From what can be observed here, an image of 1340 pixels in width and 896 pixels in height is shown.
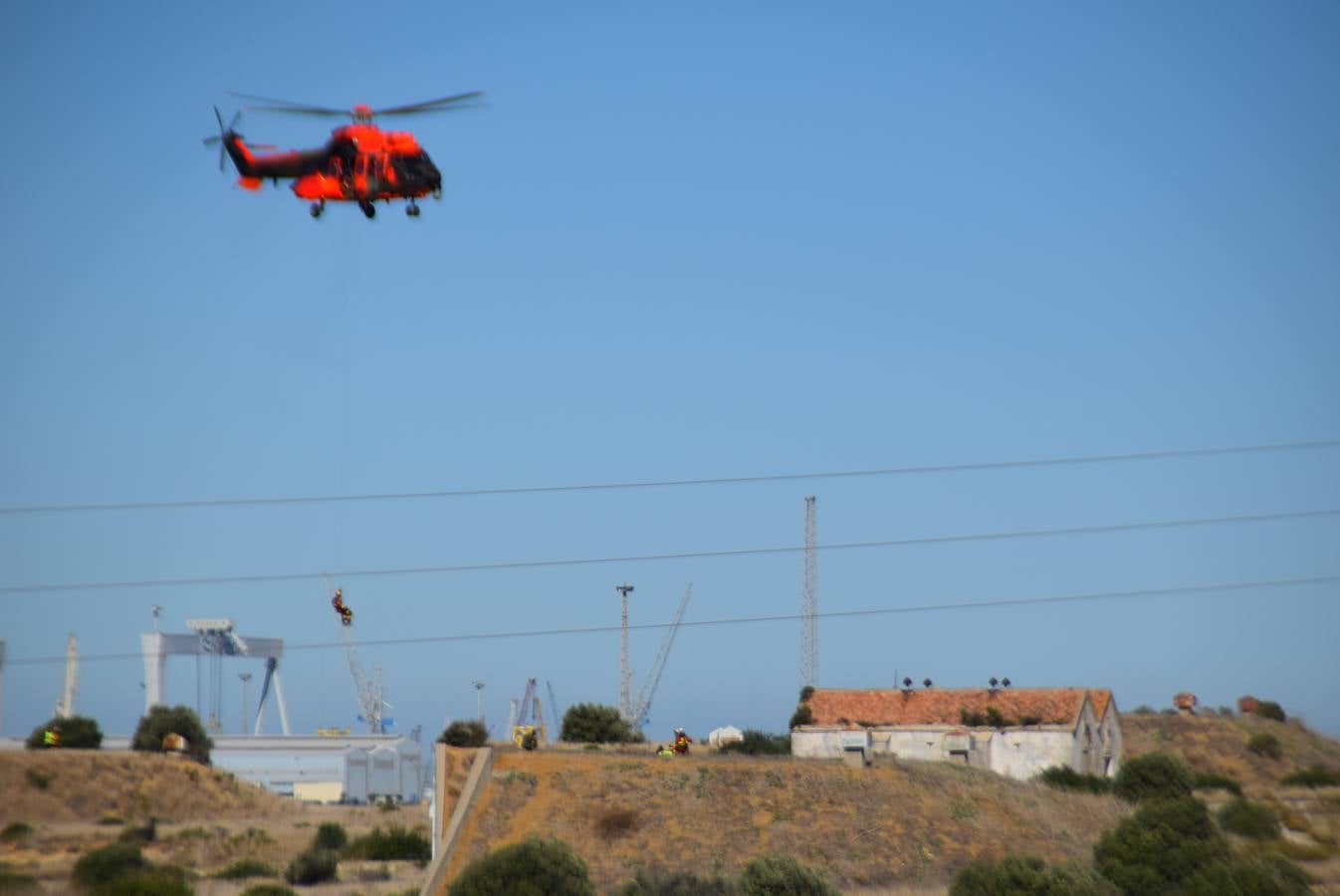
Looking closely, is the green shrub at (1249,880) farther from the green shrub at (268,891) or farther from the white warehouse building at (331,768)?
the white warehouse building at (331,768)

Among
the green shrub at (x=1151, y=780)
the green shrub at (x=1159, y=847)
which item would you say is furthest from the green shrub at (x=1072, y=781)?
the green shrub at (x=1159, y=847)

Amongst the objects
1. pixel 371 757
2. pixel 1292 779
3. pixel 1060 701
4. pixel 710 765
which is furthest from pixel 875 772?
pixel 371 757

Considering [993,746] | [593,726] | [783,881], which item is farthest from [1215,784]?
[783,881]

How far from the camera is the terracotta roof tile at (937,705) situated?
310 ft

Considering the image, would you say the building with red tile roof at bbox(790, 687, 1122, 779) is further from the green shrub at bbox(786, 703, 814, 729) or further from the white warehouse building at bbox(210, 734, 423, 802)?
the white warehouse building at bbox(210, 734, 423, 802)

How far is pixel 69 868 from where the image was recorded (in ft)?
245

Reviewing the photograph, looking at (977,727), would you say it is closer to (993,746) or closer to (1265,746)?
(993,746)

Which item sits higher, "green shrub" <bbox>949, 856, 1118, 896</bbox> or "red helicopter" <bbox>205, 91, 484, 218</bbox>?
"red helicopter" <bbox>205, 91, 484, 218</bbox>

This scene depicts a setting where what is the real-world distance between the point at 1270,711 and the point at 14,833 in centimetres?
10662

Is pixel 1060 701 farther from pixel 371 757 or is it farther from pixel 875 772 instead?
pixel 371 757

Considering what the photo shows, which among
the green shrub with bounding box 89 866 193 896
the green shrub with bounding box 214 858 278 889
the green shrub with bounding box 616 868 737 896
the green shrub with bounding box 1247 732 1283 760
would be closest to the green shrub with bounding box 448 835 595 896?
the green shrub with bounding box 616 868 737 896

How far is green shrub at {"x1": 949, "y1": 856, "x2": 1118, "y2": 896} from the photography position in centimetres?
5081

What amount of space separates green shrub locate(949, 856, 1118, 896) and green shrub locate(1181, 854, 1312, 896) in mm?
3543

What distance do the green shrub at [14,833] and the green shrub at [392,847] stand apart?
713 inches
